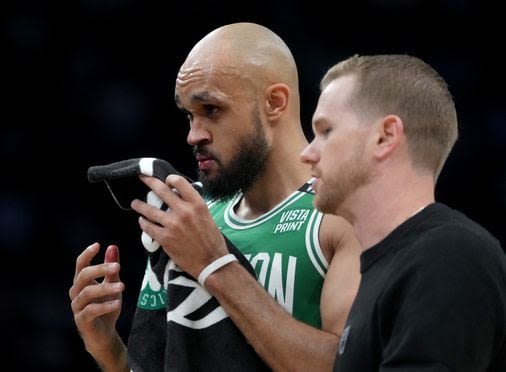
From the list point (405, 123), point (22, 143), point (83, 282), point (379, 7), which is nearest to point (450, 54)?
point (379, 7)

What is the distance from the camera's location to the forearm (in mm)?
2176

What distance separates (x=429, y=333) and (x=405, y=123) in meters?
0.43

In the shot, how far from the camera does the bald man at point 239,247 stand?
223 centimetres

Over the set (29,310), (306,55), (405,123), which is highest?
(405,123)

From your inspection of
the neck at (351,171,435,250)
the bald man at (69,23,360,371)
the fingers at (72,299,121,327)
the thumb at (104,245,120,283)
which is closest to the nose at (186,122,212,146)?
the bald man at (69,23,360,371)

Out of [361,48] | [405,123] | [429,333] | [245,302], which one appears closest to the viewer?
[429,333]

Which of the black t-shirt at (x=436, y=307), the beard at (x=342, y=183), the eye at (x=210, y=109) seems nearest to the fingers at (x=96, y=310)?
the eye at (x=210, y=109)

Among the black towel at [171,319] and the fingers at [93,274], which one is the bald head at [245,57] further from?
the fingers at [93,274]

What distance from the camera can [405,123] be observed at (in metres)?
1.79

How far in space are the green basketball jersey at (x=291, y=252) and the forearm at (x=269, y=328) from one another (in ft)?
0.38

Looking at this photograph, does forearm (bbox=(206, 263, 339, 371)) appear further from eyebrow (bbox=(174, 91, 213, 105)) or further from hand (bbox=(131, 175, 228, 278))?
eyebrow (bbox=(174, 91, 213, 105))

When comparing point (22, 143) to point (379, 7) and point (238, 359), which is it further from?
point (238, 359)

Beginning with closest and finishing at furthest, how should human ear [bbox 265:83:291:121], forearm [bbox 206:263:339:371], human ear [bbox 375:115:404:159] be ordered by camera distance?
1. human ear [bbox 375:115:404:159]
2. forearm [bbox 206:263:339:371]
3. human ear [bbox 265:83:291:121]

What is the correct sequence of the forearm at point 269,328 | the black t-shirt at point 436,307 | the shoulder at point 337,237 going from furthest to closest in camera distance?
1. the shoulder at point 337,237
2. the forearm at point 269,328
3. the black t-shirt at point 436,307
